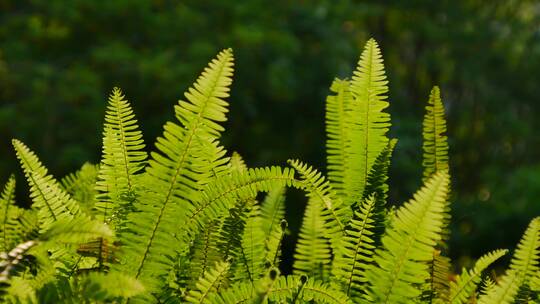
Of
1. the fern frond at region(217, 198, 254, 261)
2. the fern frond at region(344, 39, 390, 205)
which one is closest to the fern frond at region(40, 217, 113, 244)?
the fern frond at region(217, 198, 254, 261)

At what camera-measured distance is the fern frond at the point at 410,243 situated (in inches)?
28.8

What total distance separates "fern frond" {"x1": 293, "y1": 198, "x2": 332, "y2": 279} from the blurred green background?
8.97 m

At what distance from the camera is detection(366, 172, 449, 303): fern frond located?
732mm

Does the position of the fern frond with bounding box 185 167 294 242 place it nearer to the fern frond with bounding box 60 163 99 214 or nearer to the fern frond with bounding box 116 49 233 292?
the fern frond with bounding box 116 49 233 292

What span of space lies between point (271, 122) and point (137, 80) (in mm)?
2795

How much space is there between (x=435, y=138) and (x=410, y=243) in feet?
1.13

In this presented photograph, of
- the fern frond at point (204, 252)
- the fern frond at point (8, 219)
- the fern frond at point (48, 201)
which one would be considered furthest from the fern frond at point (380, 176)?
the fern frond at point (8, 219)

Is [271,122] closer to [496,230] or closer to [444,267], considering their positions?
[496,230]

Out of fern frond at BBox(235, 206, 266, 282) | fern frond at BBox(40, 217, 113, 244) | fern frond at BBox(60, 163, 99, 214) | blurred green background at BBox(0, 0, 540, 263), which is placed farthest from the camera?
blurred green background at BBox(0, 0, 540, 263)

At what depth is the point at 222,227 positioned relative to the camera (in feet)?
3.23

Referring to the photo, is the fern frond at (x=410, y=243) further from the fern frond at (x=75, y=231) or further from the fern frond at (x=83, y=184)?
the fern frond at (x=83, y=184)

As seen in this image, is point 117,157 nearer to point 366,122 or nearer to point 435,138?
point 366,122

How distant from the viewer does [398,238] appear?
75cm

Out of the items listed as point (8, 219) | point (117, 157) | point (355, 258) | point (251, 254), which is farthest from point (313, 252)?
point (8, 219)
